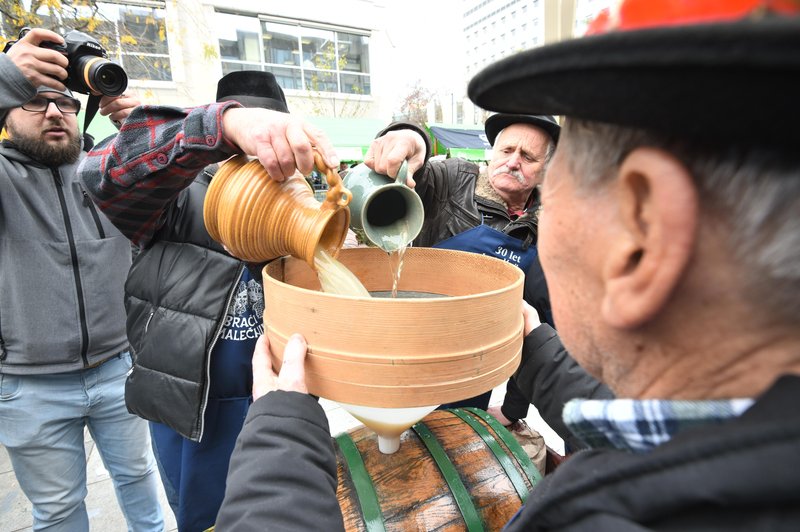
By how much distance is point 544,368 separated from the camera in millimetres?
1258

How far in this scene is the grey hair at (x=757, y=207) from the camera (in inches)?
16.0

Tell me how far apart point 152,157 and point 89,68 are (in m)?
0.71

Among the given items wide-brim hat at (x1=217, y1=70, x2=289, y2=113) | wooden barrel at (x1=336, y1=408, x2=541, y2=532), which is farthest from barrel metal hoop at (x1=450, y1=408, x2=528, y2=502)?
wide-brim hat at (x1=217, y1=70, x2=289, y2=113)

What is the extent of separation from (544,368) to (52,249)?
2224mm

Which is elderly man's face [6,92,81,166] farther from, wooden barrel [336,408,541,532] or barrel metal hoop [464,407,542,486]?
barrel metal hoop [464,407,542,486]

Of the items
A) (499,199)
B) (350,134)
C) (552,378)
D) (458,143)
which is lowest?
(552,378)

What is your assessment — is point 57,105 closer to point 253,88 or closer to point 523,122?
point 253,88

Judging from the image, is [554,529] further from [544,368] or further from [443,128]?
[443,128]

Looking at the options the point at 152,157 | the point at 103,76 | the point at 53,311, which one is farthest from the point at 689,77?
the point at 53,311

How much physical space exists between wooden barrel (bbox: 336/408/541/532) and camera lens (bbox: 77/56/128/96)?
1523mm

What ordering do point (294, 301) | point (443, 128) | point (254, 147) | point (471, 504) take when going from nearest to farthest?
point (294, 301)
point (254, 147)
point (471, 504)
point (443, 128)

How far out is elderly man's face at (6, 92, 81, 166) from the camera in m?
1.95

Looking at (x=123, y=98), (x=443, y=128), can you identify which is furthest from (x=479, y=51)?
(x=123, y=98)

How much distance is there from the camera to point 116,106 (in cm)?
166
